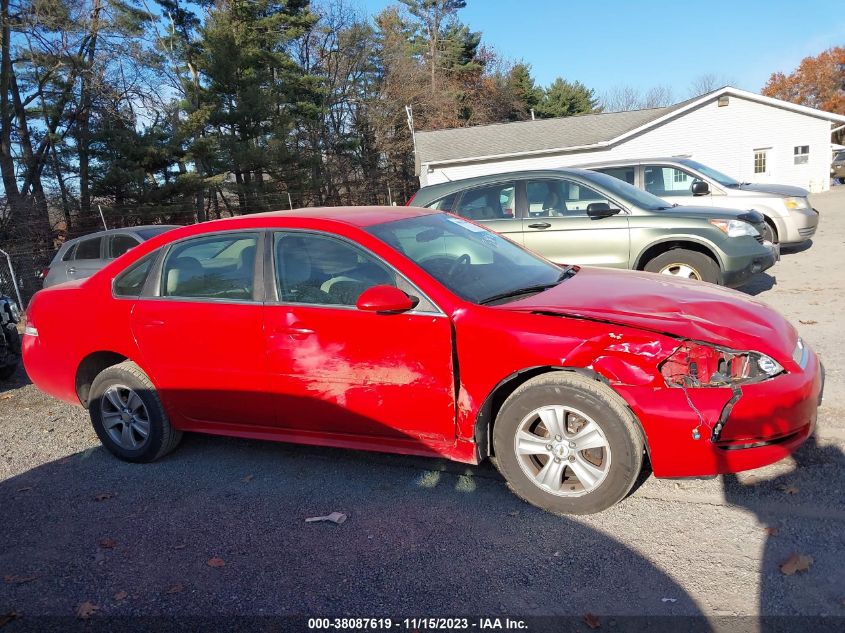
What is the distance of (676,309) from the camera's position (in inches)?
139

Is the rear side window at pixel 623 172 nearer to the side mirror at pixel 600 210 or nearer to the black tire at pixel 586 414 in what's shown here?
the side mirror at pixel 600 210

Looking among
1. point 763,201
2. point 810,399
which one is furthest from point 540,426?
point 763,201

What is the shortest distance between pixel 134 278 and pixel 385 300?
6.89 ft

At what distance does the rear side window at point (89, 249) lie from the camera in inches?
427

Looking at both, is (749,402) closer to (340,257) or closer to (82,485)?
(340,257)

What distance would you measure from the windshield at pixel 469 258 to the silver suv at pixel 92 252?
737cm

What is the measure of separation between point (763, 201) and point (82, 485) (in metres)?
10.6

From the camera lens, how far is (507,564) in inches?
121

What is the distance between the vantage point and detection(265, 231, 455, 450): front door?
3.62m

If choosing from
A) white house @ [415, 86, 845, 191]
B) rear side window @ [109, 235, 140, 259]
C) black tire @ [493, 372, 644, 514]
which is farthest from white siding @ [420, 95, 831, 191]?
black tire @ [493, 372, 644, 514]

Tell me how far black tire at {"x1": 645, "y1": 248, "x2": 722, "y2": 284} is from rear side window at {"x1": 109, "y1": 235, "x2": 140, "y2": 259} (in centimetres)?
780

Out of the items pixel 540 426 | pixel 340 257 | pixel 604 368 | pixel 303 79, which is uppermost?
pixel 303 79

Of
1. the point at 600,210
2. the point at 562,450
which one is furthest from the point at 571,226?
the point at 562,450

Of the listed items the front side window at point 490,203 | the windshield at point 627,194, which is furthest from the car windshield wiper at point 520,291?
the front side window at point 490,203
